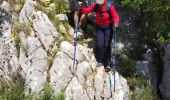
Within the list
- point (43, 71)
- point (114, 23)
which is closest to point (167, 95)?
point (114, 23)

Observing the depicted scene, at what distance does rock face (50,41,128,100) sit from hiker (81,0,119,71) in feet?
1.41

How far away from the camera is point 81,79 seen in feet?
51.3

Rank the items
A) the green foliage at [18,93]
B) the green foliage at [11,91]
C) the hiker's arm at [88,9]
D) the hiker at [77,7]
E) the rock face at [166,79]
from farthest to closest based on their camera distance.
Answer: the rock face at [166,79] < the hiker at [77,7] < the hiker's arm at [88,9] < the green foliage at [11,91] < the green foliage at [18,93]

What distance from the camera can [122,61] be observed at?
54.5 ft

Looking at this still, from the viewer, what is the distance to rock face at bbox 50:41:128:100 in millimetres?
15453

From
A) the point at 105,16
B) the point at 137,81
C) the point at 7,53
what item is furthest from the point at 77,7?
the point at 137,81

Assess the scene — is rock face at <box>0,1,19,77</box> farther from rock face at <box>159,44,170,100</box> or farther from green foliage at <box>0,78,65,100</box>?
rock face at <box>159,44,170,100</box>

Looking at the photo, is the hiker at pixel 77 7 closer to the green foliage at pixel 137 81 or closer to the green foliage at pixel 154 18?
the green foliage at pixel 154 18

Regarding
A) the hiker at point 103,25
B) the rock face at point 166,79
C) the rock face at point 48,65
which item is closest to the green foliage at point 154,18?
the hiker at point 103,25

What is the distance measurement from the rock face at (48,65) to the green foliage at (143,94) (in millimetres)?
361

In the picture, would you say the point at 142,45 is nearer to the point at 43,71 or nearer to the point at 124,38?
the point at 124,38

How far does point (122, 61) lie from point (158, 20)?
78.9 inches

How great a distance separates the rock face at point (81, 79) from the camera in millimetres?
15453

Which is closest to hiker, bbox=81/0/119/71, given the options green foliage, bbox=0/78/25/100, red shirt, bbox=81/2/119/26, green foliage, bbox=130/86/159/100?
red shirt, bbox=81/2/119/26
